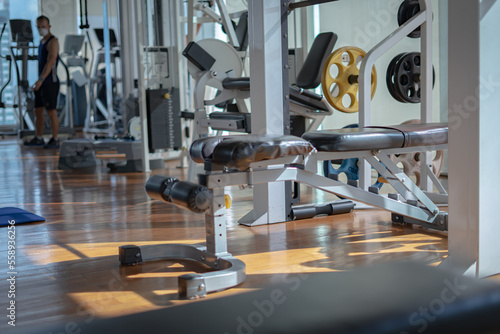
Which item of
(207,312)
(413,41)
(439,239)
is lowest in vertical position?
(439,239)

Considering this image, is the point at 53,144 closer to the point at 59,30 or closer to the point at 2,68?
the point at 2,68

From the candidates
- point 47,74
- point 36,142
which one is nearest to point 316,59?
point 47,74

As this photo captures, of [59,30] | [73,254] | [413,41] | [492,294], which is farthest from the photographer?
[59,30]

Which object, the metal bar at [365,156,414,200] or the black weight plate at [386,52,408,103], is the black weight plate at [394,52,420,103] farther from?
the metal bar at [365,156,414,200]

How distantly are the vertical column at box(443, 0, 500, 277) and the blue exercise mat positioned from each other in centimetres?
219

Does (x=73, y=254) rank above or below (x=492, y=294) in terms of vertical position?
below

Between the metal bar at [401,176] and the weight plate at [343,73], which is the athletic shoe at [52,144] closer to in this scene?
the weight plate at [343,73]

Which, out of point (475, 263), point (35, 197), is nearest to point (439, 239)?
point (475, 263)

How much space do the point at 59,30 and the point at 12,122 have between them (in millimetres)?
1937

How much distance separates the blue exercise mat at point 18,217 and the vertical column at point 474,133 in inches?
86.3

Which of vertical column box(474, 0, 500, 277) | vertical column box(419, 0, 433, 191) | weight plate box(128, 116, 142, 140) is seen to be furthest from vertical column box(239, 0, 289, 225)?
weight plate box(128, 116, 142, 140)

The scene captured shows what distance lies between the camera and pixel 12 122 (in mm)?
11039

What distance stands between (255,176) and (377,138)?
62 centimetres

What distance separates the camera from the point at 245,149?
1914 mm
